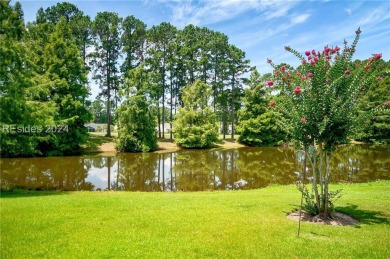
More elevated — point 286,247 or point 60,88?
point 60,88

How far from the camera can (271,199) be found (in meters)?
12.1

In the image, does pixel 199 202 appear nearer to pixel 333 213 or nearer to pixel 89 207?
pixel 89 207

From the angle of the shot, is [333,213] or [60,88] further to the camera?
[60,88]

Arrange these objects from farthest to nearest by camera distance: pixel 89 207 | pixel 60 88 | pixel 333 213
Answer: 1. pixel 60 88
2. pixel 89 207
3. pixel 333 213

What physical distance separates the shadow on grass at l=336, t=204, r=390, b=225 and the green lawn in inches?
1.2

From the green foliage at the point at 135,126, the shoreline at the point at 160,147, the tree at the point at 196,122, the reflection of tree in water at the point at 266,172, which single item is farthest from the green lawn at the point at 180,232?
the tree at the point at 196,122

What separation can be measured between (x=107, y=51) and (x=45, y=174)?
30476mm

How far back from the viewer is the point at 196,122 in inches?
1752

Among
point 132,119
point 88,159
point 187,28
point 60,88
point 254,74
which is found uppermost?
point 187,28

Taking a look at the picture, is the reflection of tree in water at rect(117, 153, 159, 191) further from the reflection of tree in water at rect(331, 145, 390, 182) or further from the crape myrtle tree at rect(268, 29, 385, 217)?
the reflection of tree in water at rect(331, 145, 390, 182)

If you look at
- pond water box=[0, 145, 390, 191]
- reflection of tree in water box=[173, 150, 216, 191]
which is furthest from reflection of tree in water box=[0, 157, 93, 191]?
reflection of tree in water box=[173, 150, 216, 191]

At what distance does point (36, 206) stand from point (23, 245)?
4.11 metres

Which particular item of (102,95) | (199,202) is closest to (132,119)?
(102,95)

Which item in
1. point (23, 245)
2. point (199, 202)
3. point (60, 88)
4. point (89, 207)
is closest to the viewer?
point (23, 245)
